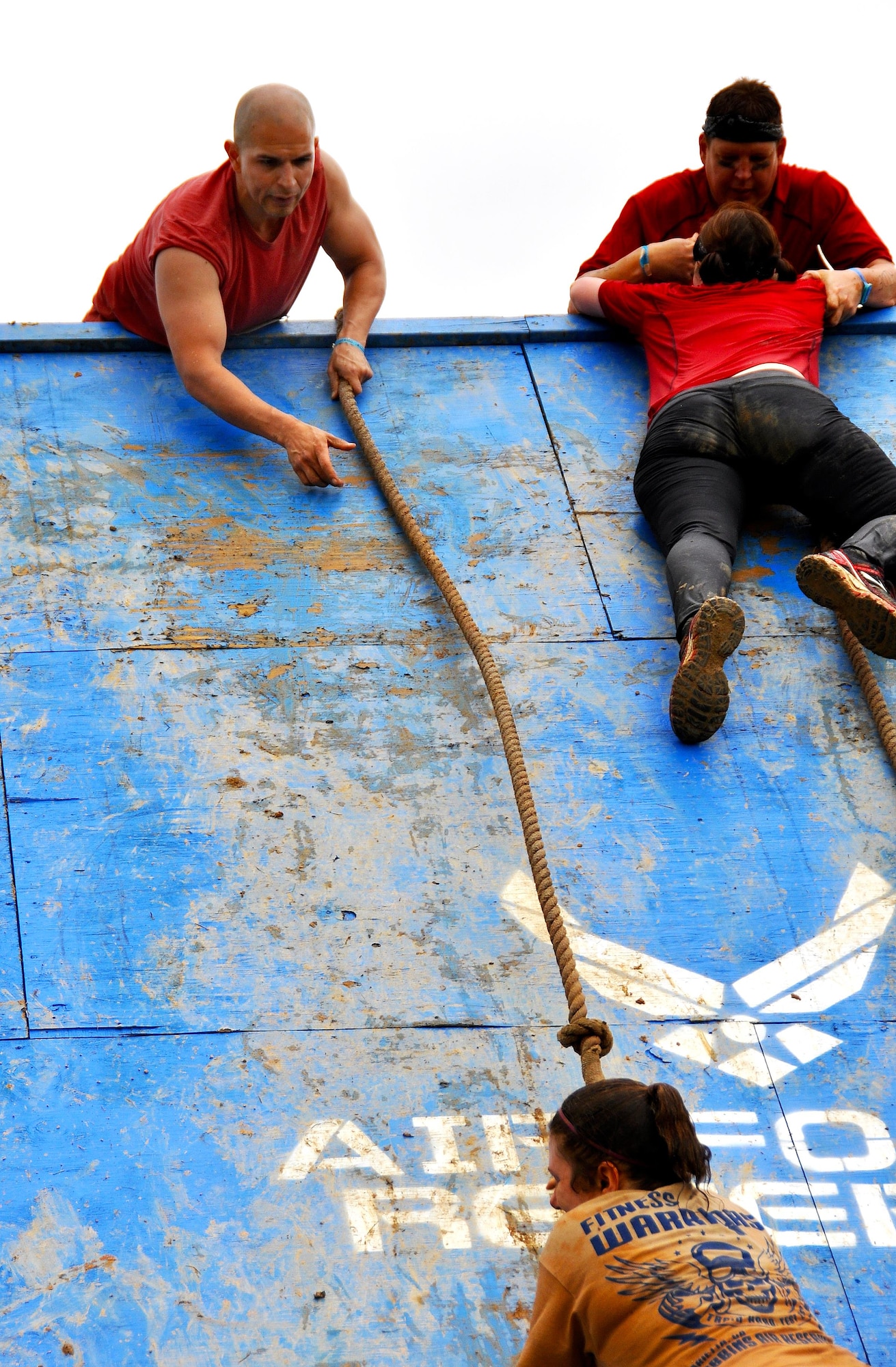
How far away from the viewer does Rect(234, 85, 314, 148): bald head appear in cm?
289

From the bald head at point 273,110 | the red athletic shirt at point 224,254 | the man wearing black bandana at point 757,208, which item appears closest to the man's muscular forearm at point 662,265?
the man wearing black bandana at point 757,208

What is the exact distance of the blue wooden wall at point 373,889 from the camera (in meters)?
1.72

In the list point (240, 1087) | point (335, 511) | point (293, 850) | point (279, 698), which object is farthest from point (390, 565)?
point (240, 1087)

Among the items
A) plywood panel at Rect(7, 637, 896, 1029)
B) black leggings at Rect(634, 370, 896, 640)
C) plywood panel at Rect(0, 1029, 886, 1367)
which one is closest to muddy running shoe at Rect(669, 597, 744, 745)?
plywood panel at Rect(7, 637, 896, 1029)

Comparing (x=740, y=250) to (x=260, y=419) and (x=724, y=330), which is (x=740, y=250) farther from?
(x=260, y=419)

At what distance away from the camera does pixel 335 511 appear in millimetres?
2895

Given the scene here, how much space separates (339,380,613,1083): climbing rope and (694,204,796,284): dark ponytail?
0.92 m

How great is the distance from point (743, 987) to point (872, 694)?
0.70 m

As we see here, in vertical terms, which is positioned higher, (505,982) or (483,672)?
(483,672)

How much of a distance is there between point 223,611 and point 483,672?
1.86 ft

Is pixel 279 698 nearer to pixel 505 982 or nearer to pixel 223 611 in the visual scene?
pixel 223 611

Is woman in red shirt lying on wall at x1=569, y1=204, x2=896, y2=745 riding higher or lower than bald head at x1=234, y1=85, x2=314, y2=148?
lower

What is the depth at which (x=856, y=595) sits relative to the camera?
229 cm

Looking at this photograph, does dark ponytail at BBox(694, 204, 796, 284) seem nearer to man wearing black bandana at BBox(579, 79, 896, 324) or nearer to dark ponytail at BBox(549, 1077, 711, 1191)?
man wearing black bandana at BBox(579, 79, 896, 324)
